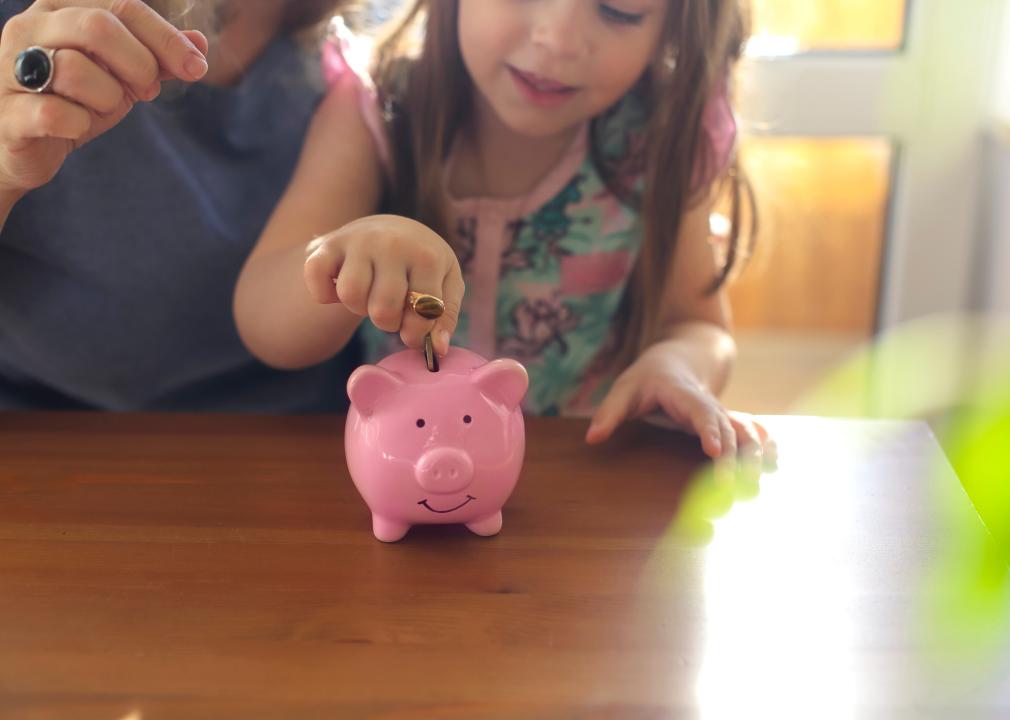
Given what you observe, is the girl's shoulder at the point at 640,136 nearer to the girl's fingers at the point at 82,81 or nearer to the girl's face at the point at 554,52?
the girl's face at the point at 554,52

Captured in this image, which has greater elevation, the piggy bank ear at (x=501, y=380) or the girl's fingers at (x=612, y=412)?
the piggy bank ear at (x=501, y=380)

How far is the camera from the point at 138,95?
24.2 inches

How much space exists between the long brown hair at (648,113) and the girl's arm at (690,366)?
22 millimetres

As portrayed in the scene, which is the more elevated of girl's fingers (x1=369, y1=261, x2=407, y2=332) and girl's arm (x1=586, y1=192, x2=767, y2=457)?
girl's fingers (x1=369, y1=261, x2=407, y2=332)

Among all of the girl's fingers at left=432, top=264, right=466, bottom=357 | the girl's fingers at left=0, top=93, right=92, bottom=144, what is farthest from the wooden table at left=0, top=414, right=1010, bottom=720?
the girl's fingers at left=0, top=93, right=92, bottom=144

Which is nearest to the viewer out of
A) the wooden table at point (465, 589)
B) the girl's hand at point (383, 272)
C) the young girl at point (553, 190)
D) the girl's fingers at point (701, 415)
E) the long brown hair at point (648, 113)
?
the wooden table at point (465, 589)

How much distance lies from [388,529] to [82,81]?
31 cm

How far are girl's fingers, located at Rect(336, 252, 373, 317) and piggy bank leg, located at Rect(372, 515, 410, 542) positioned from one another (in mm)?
122

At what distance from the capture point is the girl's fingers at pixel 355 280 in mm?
570

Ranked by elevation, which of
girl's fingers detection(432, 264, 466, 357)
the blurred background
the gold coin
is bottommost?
the blurred background

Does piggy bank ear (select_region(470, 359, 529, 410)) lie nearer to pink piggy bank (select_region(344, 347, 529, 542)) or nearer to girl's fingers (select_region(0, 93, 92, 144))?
pink piggy bank (select_region(344, 347, 529, 542))

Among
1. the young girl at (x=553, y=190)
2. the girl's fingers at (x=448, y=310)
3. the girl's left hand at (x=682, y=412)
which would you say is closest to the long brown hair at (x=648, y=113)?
the young girl at (x=553, y=190)

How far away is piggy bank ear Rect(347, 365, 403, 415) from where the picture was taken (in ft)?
1.85

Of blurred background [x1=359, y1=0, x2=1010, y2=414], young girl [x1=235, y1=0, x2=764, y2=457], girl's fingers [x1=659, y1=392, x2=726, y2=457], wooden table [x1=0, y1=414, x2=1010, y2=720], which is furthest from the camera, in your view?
blurred background [x1=359, y1=0, x2=1010, y2=414]
